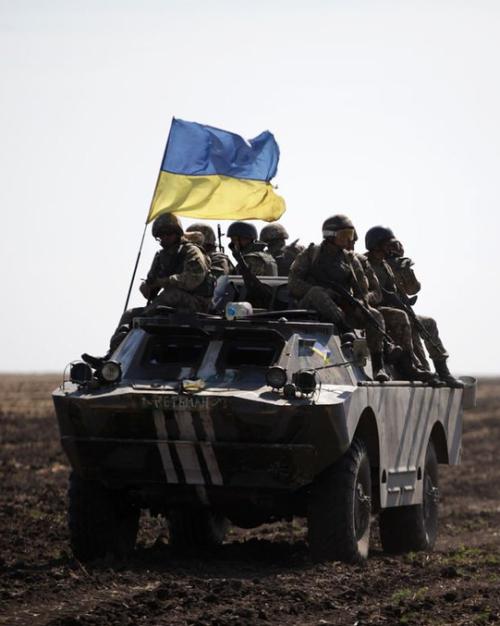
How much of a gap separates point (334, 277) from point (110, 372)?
248cm

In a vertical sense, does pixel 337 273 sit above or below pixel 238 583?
above

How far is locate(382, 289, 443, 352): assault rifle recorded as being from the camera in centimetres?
1639

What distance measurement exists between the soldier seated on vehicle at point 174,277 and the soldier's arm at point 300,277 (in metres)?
0.74

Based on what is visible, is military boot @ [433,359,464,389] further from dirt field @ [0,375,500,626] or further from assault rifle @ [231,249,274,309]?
assault rifle @ [231,249,274,309]

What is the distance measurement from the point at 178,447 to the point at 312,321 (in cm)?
190

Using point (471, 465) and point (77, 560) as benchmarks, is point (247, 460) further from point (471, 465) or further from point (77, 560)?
point (471, 465)

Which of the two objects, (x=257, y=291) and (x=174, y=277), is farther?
(x=257, y=291)

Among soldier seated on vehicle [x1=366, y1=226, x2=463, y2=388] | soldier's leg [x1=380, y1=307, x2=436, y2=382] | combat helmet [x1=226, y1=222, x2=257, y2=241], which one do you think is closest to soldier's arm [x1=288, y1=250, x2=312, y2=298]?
soldier's leg [x1=380, y1=307, x2=436, y2=382]

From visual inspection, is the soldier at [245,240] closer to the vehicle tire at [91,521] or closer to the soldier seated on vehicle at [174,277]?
the soldier seated on vehicle at [174,277]

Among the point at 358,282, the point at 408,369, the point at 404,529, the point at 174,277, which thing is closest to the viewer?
the point at 174,277

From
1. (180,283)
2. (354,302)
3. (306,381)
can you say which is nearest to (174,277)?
(180,283)

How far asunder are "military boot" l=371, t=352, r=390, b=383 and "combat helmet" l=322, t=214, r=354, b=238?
1174 millimetres

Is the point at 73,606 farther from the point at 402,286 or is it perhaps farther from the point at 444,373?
the point at 402,286

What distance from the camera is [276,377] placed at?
1276 cm
